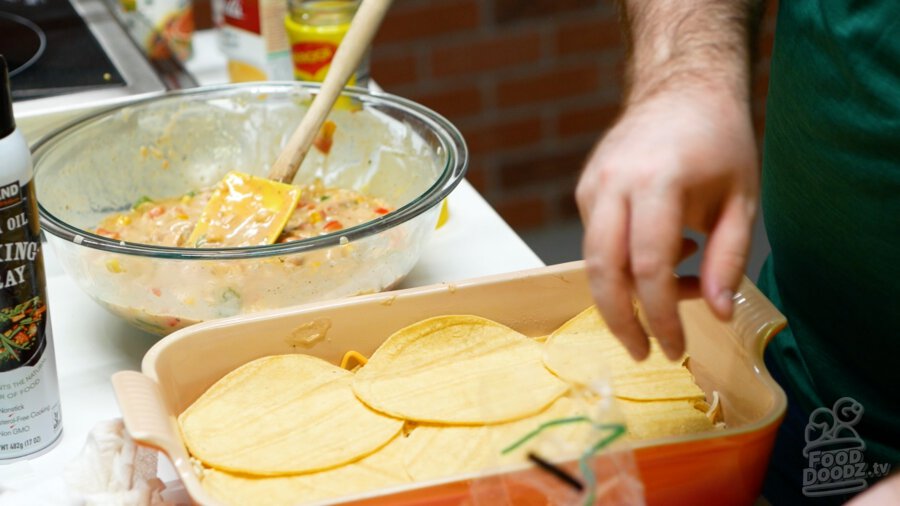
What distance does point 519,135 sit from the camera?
8.64ft

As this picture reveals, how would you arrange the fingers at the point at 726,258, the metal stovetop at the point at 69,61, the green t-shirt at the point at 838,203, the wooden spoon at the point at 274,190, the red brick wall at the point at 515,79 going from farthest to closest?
the red brick wall at the point at 515,79
the metal stovetop at the point at 69,61
the wooden spoon at the point at 274,190
the green t-shirt at the point at 838,203
the fingers at the point at 726,258

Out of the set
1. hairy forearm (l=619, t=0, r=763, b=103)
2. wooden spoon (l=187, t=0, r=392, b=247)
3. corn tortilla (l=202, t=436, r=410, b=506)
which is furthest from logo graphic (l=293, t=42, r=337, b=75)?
corn tortilla (l=202, t=436, r=410, b=506)

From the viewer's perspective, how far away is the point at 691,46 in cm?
79

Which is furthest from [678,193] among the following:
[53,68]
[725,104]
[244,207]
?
[53,68]

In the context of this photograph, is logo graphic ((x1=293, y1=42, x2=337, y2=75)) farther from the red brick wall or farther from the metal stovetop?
the red brick wall

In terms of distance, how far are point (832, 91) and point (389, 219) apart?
41 cm

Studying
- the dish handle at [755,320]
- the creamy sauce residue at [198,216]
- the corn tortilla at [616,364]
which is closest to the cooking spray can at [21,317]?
the creamy sauce residue at [198,216]

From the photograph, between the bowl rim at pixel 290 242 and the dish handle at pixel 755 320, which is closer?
the dish handle at pixel 755 320

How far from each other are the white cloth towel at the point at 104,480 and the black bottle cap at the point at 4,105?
25 centimetres

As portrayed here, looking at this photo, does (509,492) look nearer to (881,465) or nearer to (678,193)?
(678,193)

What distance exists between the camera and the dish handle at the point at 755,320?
78cm

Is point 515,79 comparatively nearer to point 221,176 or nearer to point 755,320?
point 221,176

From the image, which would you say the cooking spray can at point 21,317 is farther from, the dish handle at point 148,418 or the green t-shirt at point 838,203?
the green t-shirt at point 838,203

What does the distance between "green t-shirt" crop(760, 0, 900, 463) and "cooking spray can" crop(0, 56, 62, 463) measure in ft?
2.20
